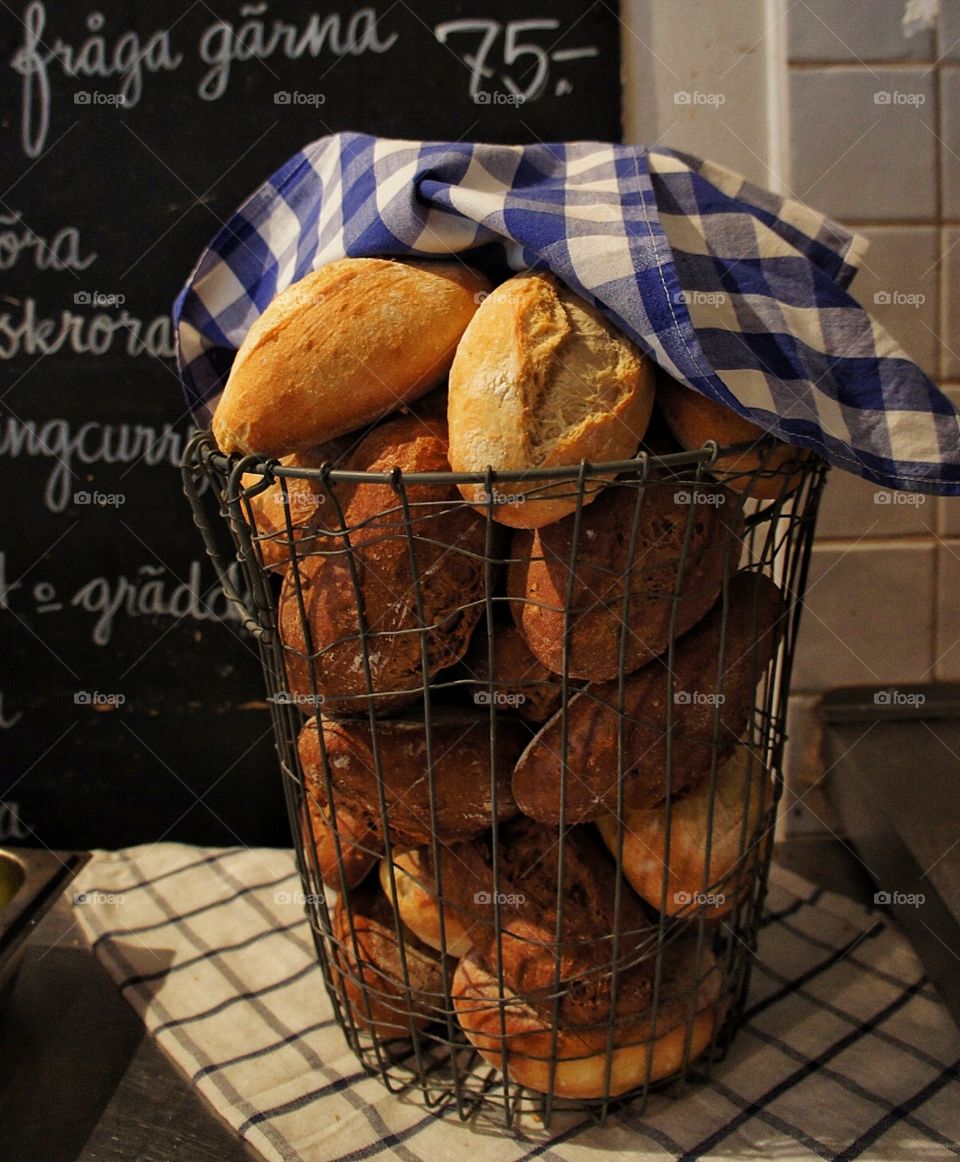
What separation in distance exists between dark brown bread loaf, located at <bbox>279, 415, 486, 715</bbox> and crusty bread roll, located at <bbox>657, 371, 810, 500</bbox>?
0.13m

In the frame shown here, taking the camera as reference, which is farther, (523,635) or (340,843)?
(340,843)

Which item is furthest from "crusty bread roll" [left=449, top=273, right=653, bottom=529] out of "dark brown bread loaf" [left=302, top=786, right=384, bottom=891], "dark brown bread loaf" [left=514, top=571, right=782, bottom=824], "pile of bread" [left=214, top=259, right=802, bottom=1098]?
"dark brown bread loaf" [left=302, top=786, right=384, bottom=891]

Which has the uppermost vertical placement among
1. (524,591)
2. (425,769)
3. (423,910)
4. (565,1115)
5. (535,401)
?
(535,401)

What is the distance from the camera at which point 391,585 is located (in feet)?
1.75

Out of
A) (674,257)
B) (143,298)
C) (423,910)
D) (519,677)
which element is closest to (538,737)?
(519,677)

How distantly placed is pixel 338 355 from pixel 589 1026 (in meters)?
0.41

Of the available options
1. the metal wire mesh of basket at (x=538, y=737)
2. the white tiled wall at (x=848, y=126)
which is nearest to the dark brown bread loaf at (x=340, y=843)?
the metal wire mesh of basket at (x=538, y=737)

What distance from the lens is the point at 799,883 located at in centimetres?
85

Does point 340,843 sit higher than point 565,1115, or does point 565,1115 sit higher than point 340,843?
point 340,843

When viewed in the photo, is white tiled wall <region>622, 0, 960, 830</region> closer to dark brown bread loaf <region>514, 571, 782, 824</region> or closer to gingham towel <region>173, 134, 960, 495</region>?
gingham towel <region>173, 134, 960, 495</region>

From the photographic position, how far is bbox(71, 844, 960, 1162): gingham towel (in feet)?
1.88

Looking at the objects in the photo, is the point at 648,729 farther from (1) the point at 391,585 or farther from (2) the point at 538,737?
(1) the point at 391,585

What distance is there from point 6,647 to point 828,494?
0.76 m

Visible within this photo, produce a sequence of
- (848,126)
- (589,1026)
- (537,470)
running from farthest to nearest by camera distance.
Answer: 1. (848,126)
2. (589,1026)
3. (537,470)
